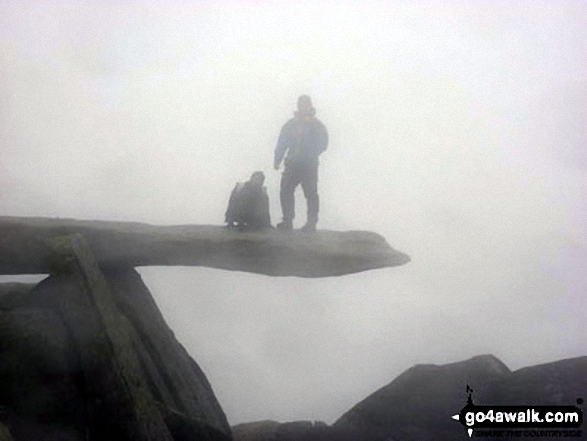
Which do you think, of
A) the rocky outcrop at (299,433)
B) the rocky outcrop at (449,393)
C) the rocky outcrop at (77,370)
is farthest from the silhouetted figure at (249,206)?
the rocky outcrop at (449,393)

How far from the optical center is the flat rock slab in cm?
1227

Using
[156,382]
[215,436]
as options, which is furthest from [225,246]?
[215,436]

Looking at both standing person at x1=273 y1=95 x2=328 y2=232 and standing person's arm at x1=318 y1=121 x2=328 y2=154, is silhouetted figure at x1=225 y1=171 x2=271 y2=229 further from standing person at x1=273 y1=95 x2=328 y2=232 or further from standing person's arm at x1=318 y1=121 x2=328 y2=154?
standing person's arm at x1=318 y1=121 x2=328 y2=154

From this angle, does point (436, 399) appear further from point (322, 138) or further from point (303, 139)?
point (303, 139)

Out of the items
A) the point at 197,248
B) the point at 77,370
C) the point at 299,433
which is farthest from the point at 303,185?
the point at 299,433

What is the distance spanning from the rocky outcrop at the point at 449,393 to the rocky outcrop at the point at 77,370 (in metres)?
6.95

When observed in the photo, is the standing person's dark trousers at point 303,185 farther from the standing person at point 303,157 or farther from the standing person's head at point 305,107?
the standing person's head at point 305,107

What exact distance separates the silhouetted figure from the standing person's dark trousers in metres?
0.59

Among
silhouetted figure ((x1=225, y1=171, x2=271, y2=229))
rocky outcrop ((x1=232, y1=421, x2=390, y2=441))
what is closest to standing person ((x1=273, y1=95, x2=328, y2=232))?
silhouetted figure ((x1=225, y1=171, x2=271, y2=229))

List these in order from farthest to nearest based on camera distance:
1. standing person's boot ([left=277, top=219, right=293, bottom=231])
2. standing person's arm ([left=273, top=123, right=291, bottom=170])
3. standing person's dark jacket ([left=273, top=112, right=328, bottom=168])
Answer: standing person's arm ([left=273, top=123, right=291, bottom=170]), standing person's dark jacket ([left=273, top=112, right=328, bottom=168]), standing person's boot ([left=277, top=219, right=293, bottom=231])

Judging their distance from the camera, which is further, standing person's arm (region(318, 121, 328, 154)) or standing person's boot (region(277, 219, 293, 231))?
standing person's arm (region(318, 121, 328, 154))

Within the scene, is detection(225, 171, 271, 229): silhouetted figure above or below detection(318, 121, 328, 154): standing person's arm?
below

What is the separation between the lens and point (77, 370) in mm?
10250

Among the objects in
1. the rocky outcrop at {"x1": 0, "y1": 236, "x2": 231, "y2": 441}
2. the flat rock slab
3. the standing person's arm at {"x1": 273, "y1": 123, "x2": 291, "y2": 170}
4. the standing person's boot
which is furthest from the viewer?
the standing person's arm at {"x1": 273, "y1": 123, "x2": 291, "y2": 170}
